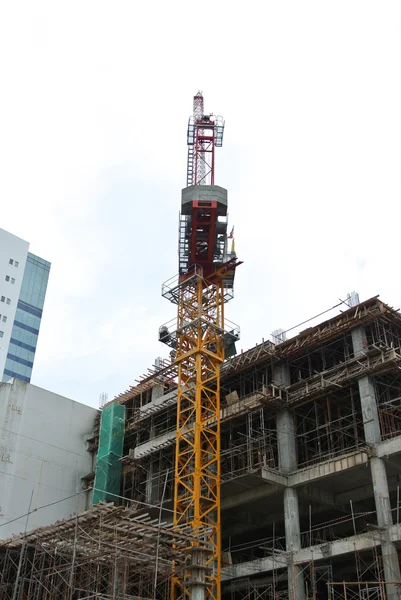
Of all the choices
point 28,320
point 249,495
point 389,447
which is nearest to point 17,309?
point 28,320

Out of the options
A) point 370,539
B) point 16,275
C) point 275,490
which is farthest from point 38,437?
point 16,275

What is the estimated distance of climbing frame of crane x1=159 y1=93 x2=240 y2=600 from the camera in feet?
133

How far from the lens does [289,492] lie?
128ft

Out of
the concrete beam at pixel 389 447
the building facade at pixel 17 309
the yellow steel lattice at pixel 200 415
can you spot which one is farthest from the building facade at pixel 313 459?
the building facade at pixel 17 309

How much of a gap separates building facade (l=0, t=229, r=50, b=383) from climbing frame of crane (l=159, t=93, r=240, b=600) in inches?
2220

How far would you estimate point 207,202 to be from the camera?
45.0 meters

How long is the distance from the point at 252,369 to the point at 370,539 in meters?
15.3

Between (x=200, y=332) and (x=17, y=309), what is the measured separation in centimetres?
6518

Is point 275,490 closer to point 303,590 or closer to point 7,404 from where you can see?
point 303,590

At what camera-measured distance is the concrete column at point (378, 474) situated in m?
31.8

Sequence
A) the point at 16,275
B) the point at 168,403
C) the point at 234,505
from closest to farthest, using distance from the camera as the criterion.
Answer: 1. the point at 234,505
2. the point at 168,403
3. the point at 16,275

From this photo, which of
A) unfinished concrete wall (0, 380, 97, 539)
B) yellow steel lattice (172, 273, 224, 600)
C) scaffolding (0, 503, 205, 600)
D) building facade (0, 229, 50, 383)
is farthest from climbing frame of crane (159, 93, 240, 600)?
building facade (0, 229, 50, 383)

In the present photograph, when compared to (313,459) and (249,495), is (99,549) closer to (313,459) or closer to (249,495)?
(249,495)

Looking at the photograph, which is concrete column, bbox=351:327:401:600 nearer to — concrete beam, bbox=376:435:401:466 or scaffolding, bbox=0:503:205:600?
concrete beam, bbox=376:435:401:466
